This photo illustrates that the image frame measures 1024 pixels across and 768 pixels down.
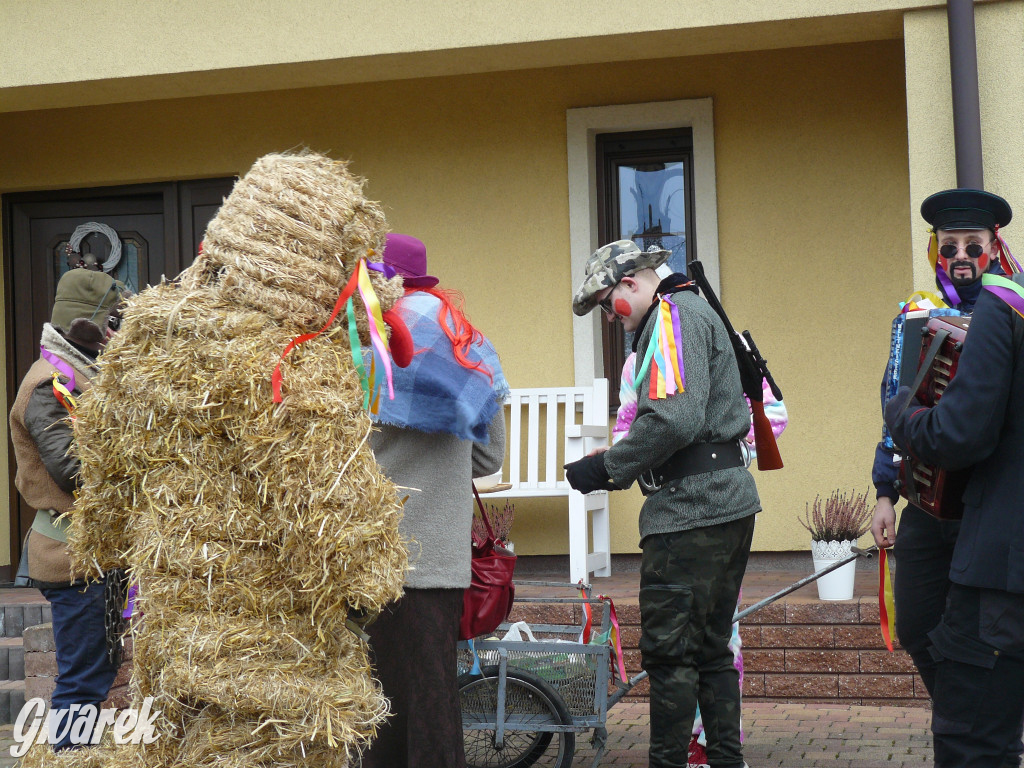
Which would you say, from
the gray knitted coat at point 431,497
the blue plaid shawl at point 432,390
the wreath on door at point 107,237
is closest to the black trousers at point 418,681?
the gray knitted coat at point 431,497

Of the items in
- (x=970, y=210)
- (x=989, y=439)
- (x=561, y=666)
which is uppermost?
(x=970, y=210)

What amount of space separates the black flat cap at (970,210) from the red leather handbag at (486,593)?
1822 millimetres

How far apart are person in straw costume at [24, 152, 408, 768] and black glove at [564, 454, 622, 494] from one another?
4.44 feet

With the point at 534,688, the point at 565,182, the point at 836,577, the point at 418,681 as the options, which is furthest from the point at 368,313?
the point at 565,182

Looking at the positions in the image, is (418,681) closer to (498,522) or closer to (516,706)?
(516,706)

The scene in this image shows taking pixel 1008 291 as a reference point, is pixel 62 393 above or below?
below

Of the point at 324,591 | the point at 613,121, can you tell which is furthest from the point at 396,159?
the point at 324,591

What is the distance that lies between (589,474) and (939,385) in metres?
1.16

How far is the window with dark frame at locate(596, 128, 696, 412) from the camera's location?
25.4 ft

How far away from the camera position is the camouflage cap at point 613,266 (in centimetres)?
402

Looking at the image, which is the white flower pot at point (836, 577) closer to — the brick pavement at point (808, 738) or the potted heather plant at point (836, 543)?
the potted heather plant at point (836, 543)

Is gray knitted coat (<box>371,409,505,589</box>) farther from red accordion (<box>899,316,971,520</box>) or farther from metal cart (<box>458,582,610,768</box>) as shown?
red accordion (<box>899,316,971,520</box>)

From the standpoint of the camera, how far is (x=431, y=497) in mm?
3309

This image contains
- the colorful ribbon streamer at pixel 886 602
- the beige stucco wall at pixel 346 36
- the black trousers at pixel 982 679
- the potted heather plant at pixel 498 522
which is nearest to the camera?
the black trousers at pixel 982 679
